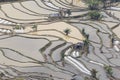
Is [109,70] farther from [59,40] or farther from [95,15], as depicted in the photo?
[95,15]

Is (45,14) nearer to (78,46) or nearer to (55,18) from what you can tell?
(55,18)

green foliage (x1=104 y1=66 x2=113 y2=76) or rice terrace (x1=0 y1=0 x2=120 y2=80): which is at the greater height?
rice terrace (x1=0 y1=0 x2=120 y2=80)

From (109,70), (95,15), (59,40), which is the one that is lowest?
(109,70)

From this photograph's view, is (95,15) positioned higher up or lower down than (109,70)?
higher up

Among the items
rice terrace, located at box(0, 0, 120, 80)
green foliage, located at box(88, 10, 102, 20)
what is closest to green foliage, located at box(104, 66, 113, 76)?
rice terrace, located at box(0, 0, 120, 80)

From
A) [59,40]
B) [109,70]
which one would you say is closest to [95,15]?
[59,40]

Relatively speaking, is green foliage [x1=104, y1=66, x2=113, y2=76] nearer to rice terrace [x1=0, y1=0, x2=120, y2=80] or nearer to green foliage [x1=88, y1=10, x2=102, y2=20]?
rice terrace [x1=0, y1=0, x2=120, y2=80]

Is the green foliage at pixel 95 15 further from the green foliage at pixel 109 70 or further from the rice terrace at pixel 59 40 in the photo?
the green foliage at pixel 109 70

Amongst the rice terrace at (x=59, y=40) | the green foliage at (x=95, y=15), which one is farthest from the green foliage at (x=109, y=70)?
the green foliage at (x=95, y=15)
